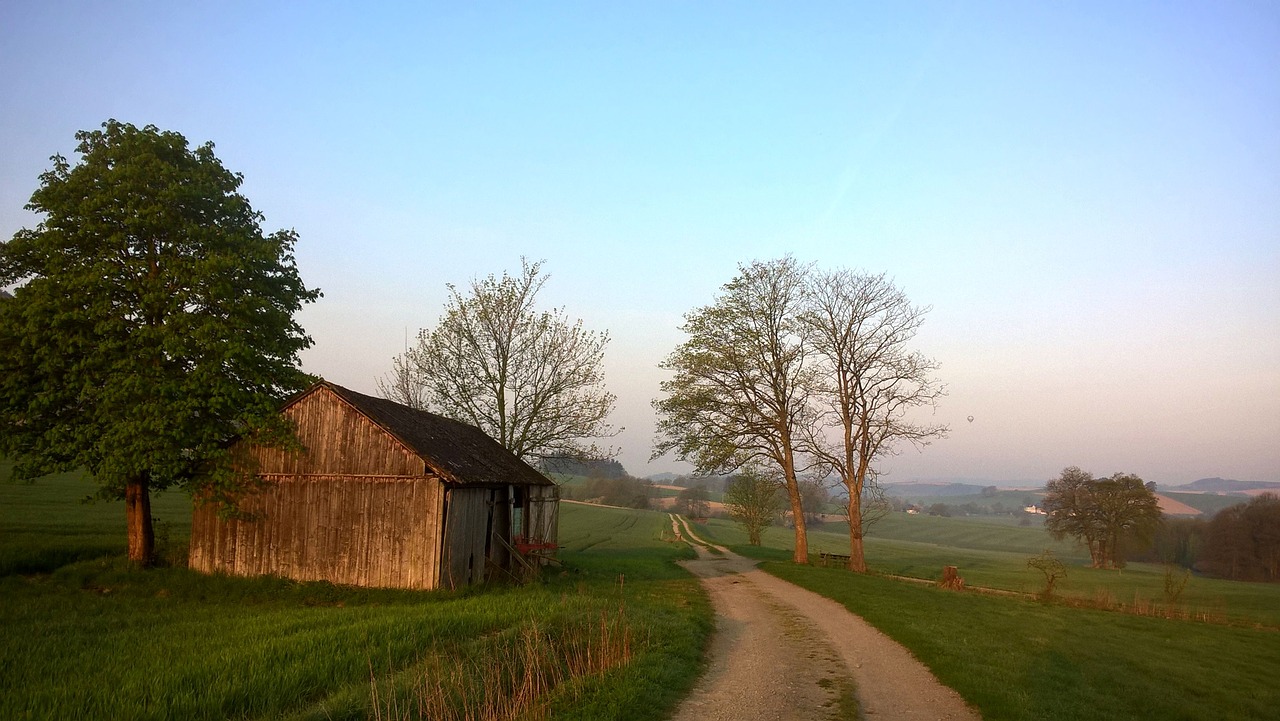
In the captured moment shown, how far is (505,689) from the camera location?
31.9 ft

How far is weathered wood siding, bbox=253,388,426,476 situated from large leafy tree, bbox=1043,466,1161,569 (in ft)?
215

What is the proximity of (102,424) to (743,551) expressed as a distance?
36.3 metres

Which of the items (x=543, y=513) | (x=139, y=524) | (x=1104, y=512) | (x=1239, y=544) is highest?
(x=139, y=524)

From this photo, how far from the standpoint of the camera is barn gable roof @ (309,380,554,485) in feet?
66.0

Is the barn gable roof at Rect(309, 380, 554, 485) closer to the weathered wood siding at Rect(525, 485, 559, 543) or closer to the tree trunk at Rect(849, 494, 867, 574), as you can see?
the weathered wood siding at Rect(525, 485, 559, 543)

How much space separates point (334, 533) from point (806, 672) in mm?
14880

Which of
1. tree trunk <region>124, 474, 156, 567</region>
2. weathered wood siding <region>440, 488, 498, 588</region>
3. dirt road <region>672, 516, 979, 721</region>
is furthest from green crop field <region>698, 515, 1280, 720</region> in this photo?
tree trunk <region>124, 474, 156, 567</region>

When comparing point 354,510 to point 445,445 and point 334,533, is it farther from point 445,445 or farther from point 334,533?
point 445,445

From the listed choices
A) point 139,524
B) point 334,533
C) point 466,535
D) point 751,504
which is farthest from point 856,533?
point 139,524

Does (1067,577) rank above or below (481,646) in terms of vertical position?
below

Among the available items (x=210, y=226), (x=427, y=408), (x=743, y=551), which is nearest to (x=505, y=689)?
(x=210, y=226)

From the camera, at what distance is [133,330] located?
19469 mm

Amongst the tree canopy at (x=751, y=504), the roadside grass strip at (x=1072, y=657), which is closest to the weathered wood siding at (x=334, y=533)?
the roadside grass strip at (x=1072, y=657)

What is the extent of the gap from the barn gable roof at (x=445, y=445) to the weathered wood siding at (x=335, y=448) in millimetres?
265
